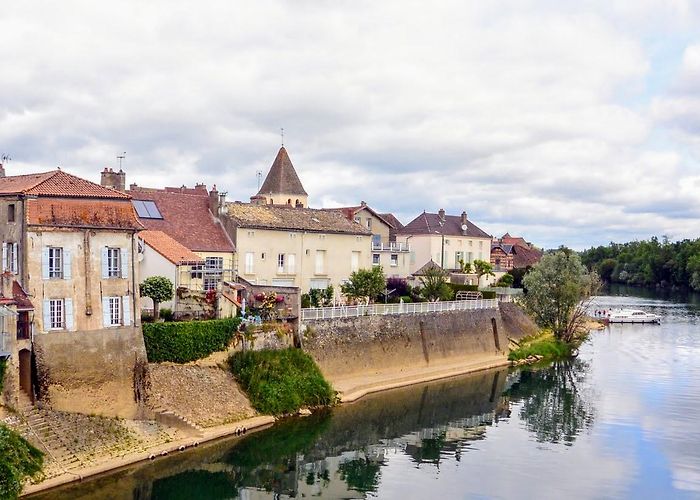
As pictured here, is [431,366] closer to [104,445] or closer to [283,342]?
[283,342]

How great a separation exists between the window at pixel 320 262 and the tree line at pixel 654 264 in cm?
9940

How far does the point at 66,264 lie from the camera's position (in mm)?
30531

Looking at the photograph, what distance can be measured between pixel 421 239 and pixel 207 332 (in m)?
41.5

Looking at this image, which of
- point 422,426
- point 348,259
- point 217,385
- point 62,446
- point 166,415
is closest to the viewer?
Result: point 62,446

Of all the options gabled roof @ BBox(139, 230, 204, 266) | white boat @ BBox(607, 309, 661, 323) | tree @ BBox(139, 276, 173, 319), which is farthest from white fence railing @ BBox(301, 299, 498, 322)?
white boat @ BBox(607, 309, 661, 323)

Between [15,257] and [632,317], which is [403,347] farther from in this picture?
[632,317]

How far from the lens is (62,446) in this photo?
2783 centimetres

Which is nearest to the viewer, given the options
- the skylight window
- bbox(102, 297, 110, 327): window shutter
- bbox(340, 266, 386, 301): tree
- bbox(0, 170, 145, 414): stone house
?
bbox(0, 170, 145, 414): stone house

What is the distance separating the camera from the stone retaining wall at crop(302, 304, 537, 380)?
143ft

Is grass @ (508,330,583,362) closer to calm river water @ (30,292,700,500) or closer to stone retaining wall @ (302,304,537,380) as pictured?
stone retaining wall @ (302,304,537,380)

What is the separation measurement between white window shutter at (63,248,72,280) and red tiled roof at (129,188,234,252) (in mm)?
14542

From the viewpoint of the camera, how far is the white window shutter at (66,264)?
30484 mm

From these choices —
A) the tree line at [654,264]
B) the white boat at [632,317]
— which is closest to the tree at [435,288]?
the white boat at [632,317]

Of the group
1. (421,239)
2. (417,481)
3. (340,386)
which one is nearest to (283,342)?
(340,386)
